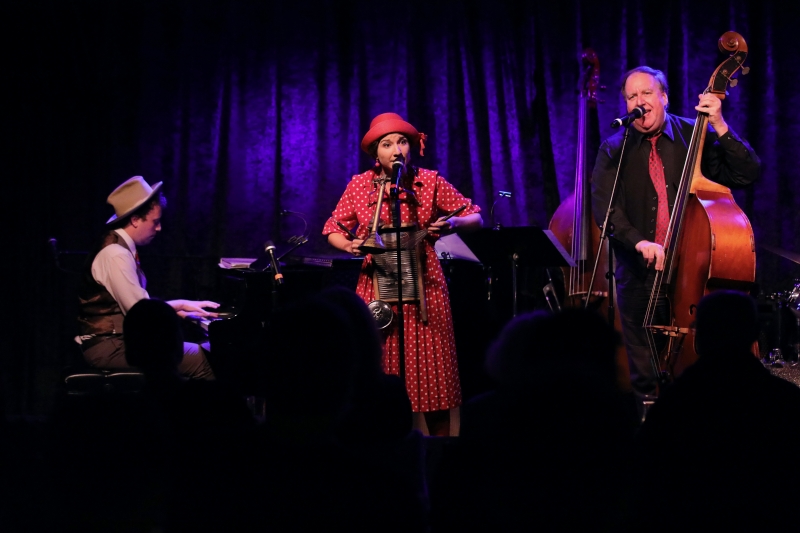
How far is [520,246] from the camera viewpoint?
4348mm

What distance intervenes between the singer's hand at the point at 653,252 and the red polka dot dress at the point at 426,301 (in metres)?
0.96

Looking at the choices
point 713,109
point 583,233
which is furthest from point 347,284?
point 713,109

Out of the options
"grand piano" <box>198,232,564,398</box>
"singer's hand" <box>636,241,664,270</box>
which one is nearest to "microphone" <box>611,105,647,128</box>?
"singer's hand" <box>636,241,664,270</box>

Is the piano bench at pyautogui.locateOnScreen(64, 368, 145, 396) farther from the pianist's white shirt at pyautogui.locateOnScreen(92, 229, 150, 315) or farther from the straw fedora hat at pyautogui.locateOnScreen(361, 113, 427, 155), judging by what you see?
the straw fedora hat at pyautogui.locateOnScreen(361, 113, 427, 155)

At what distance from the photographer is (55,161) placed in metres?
6.31

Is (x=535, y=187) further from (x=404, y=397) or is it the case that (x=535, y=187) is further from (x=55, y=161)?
(x=404, y=397)

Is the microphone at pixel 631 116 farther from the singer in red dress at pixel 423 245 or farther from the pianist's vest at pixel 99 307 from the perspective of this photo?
the pianist's vest at pixel 99 307

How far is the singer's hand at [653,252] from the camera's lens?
13.0ft

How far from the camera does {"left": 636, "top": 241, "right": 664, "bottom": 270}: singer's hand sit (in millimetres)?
3947

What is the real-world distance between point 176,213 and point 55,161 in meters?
1.10

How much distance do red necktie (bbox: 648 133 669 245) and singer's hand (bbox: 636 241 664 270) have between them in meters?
0.22

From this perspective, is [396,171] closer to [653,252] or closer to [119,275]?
[653,252]

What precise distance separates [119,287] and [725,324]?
136 inches

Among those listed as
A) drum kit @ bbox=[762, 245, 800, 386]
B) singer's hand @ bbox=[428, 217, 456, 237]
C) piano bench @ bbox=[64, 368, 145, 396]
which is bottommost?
piano bench @ bbox=[64, 368, 145, 396]
